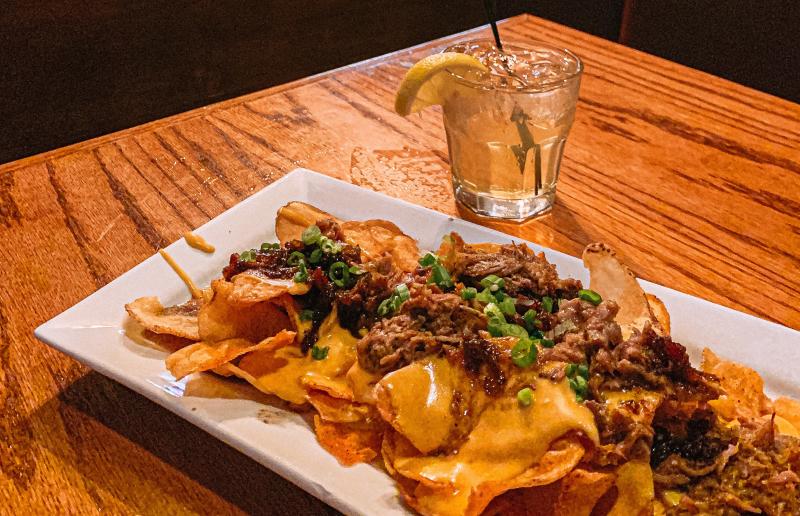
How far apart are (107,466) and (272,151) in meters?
1.60

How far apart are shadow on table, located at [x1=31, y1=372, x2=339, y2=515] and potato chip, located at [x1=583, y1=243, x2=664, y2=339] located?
0.79 meters

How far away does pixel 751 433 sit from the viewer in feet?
4.24

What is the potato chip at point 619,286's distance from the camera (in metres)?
1.55

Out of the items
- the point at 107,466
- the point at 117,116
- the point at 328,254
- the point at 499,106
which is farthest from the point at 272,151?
the point at 117,116

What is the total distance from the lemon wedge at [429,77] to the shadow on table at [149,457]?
1154 millimetres

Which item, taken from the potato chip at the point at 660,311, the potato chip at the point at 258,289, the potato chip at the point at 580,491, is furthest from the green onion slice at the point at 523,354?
the potato chip at the point at 258,289

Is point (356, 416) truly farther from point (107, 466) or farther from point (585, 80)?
point (585, 80)

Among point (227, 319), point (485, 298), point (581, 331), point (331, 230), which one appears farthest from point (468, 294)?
A: point (227, 319)

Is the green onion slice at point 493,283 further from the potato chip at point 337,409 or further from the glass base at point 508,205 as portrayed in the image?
the glass base at point 508,205

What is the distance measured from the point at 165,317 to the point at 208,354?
0.78 feet

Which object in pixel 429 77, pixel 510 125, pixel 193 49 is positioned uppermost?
pixel 429 77

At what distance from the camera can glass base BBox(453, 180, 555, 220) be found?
2.29 meters

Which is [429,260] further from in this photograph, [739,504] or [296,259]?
[739,504]

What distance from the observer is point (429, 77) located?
2.07m
